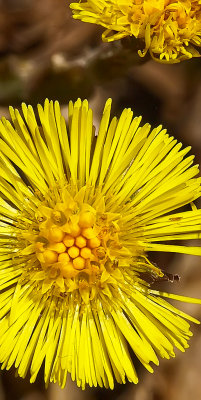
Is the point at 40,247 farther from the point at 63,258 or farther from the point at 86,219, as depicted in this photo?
the point at 86,219

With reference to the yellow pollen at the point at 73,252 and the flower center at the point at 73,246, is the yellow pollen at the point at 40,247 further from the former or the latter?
the yellow pollen at the point at 73,252

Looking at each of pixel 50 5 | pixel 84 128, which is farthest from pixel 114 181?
pixel 50 5

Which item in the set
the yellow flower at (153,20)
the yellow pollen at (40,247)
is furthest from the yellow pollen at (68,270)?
the yellow flower at (153,20)

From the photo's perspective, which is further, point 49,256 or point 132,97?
point 132,97

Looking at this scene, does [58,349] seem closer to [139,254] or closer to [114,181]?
[139,254]

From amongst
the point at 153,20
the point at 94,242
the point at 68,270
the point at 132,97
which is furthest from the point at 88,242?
the point at 132,97

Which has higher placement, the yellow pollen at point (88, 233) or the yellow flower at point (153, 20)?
the yellow flower at point (153, 20)

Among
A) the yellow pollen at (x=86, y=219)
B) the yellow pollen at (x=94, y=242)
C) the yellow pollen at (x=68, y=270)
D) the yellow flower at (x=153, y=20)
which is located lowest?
the yellow pollen at (x=68, y=270)
